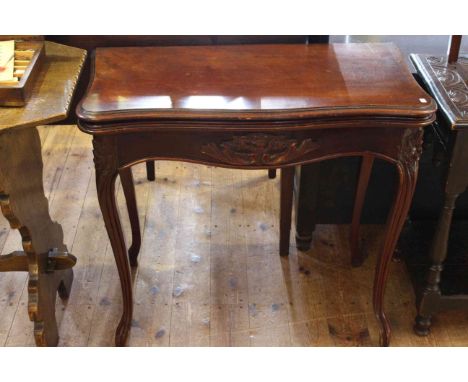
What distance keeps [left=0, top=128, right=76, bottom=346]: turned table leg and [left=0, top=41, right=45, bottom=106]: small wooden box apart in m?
0.13

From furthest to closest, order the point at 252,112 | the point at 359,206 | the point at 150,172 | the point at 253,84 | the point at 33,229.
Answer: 1. the point at 150,172
2. the point at 359,206
3. the point at 33,229
4. the point at 253,84
5. the point at 252,112

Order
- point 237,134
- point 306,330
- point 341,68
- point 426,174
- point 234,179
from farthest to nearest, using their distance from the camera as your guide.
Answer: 1. point 234,179
2. point 426,174
3. point 306,330
4. point 341,68
5. point 237,134

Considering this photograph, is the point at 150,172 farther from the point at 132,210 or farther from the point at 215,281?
Result: the point at 215,281

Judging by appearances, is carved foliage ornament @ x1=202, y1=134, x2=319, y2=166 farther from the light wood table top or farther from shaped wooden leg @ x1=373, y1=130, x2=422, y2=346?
the light wood table top

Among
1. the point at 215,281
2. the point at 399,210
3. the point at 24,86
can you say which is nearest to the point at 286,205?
the point at 215,281

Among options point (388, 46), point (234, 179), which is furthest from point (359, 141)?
point (234, 179)

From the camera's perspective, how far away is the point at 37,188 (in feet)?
4.86

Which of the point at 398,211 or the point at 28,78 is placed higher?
the point at 28,78

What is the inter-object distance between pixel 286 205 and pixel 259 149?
0.55m

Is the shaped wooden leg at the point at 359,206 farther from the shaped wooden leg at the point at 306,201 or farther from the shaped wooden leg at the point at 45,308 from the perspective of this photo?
the shaped wooden leg at the point at 45,308

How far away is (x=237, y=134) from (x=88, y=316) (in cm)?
80

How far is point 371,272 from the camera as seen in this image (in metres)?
1.81

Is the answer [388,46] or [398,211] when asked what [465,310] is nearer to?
[398,211]

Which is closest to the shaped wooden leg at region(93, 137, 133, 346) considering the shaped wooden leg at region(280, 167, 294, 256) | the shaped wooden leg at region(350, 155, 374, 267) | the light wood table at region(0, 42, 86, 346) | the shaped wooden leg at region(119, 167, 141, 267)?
the light wood table at region(0, 42, 86, 346)
